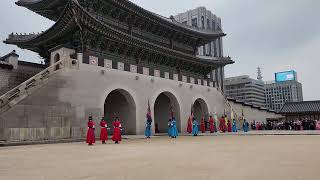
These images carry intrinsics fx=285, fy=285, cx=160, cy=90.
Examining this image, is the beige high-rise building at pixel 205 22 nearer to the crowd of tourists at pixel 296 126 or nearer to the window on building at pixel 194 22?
the window on building at pixel 194 22

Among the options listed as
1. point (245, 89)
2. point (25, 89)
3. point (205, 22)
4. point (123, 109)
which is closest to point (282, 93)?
point (245, 89)

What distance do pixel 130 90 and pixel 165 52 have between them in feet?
18.6

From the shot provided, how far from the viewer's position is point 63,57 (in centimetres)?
1791

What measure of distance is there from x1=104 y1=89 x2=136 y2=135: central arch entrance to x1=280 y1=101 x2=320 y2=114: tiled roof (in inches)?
811

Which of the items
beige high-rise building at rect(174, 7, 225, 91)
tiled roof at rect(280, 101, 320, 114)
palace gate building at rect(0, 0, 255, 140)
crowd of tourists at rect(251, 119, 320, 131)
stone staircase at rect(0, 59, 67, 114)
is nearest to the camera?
stone staircase at rect(0, 59, 67, 114)

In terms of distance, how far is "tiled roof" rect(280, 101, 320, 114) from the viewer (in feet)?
107

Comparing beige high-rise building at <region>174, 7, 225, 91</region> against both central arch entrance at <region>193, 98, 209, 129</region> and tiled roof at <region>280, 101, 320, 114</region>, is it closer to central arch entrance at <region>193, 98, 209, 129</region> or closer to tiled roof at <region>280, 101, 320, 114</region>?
tiled roof at <region>280, 101, 320, 114</region>

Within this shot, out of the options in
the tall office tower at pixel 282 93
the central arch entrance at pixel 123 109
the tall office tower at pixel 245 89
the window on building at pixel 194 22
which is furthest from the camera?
the tall office tower at pixel 245 89

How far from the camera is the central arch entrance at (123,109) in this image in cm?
2219

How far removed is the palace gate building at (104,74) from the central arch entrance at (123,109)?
3.1 inches

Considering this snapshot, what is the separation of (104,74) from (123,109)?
3.96 m

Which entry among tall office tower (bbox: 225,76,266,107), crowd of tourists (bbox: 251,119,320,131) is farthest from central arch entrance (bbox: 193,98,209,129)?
tall office tower (bbox: 225,76,266,107)

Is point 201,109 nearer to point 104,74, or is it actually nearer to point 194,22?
point 104,74

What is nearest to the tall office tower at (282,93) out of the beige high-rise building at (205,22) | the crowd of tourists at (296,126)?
the beige high-rise building at (205,22)
